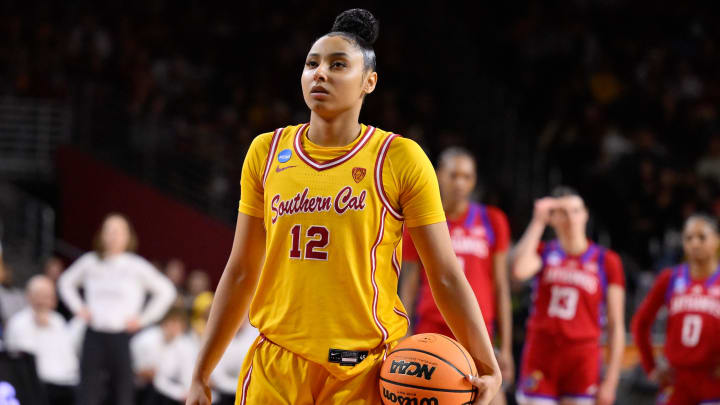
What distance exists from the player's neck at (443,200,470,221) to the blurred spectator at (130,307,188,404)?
14.7 ft

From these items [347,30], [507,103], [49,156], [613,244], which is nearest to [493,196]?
[613,244]

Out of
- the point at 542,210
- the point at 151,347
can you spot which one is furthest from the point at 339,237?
the point at 151,347

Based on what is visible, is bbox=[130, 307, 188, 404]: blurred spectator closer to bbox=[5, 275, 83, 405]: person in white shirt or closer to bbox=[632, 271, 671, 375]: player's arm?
bbox=[5, 275, 83, 405]: person in white shirt

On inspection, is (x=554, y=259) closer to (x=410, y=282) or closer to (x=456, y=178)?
(x=456, y=178)

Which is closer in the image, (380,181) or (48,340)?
(380,181)

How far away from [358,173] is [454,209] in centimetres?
318

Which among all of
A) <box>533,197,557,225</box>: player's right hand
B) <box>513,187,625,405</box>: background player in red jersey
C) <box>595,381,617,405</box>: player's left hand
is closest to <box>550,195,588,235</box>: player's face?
<box>513,187,625,405</box>: background player in red jersey

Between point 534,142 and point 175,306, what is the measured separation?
6222mm

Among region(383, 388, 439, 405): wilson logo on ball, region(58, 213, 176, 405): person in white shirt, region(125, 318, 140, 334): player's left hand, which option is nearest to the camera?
region(383, 388, 439, 405): wilson logo on ball

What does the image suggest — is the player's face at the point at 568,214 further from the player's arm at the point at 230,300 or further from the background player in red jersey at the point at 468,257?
the player's arm at the point at 230,300

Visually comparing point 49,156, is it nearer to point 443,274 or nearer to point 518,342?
point 518,342

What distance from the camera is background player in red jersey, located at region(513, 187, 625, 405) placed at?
6.92 meters

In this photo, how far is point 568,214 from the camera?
7.02 meters

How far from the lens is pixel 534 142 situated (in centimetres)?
1391
